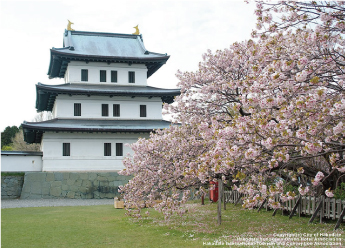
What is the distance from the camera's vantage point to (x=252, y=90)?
9.42m

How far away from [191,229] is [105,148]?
22.0 meters

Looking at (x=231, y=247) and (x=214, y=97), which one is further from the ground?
(x=214, y=97)

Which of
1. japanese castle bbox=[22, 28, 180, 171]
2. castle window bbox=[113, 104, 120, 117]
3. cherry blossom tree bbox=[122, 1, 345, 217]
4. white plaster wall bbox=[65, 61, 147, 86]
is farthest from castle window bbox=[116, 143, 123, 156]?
cherry blossom tree bbox=[122, 1, 345, 217]

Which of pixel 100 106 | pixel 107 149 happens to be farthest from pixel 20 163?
pixel 100 106

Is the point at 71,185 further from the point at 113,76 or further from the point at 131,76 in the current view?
the point at 131,76

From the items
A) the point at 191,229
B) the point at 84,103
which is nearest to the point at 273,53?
the point at 191,229

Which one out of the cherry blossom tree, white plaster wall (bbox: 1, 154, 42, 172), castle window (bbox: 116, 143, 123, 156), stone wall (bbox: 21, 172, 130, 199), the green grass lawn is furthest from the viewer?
castle window (bbox: 116, 143, 123, 156)

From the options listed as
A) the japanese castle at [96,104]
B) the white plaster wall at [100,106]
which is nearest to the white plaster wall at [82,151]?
the japanese castle at [96,104]

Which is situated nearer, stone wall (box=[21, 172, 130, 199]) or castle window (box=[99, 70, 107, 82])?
stone wall (box=[21, 172, 130, 199])

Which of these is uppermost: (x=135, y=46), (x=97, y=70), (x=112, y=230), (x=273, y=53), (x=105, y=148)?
(x=135, y=46)

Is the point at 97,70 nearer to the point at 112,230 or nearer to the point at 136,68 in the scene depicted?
the point at 136,68

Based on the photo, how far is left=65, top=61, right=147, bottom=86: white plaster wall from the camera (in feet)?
121

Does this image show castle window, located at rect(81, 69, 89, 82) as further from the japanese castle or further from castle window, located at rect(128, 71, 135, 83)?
castle window, located at rect(128, 71, 135, 83)

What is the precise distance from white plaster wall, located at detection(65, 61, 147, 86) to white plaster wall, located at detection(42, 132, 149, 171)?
5.63 m
